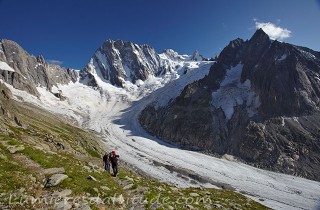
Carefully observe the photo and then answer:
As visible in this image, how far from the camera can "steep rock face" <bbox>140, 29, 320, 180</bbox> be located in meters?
125

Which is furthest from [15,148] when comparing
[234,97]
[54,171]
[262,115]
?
[234,97]

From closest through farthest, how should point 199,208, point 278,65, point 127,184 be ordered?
point 199,208, point 127,184, point 278,65

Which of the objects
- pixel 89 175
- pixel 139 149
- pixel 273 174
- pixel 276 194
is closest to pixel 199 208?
pixel 89 175

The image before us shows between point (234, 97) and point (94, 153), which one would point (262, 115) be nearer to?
point (234, 97)

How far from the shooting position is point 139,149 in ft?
467

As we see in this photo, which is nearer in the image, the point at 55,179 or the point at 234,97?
the point at 55,179

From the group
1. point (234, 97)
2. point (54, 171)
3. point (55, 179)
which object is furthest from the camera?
point (234, 97)

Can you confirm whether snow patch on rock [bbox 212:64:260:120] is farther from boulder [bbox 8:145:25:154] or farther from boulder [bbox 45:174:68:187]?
boulder [bbox 45:174:68:187]

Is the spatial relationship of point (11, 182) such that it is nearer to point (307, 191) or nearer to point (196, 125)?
point (307, 191)

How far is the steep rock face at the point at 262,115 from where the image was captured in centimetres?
12456

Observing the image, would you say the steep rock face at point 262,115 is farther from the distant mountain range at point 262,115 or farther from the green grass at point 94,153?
the green grass at point 94,153

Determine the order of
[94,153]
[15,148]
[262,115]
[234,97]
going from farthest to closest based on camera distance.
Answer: [234,97] < [262,115] < [94,153] < [15,148]

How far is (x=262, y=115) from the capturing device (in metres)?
148

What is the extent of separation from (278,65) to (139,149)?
9450cm
